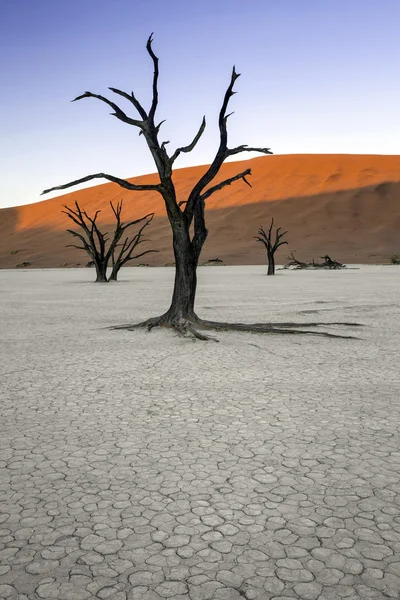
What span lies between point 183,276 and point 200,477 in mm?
6807

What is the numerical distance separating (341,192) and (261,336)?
7601 cm

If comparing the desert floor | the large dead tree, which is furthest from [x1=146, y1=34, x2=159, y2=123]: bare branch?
the desert floor

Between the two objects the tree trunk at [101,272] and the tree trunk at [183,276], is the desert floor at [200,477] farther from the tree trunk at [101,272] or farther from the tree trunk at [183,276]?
the tree trunk at [101,272]

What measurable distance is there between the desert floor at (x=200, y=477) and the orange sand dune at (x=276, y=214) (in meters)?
52.9

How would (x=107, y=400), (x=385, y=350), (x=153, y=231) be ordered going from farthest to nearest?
(x=153, y=231), (x=385, y=350), (x=107, y=400)

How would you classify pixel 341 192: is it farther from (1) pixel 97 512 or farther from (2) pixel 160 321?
(1) pixel 97 512

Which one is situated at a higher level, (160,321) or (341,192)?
(341,192)

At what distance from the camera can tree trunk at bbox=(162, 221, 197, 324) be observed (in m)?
10.0

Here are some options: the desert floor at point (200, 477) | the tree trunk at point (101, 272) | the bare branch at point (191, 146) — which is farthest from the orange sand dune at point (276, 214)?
the desert floor at point (200, 477)

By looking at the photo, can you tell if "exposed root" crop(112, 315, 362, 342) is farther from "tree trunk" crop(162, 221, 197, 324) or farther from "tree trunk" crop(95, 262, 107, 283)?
"tree trunk" crop(95, 262, 107, 283)

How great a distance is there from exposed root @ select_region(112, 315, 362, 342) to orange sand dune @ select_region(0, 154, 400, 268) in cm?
4874

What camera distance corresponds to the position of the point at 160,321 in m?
10.3

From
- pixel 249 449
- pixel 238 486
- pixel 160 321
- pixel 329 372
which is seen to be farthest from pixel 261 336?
pixel 238 486

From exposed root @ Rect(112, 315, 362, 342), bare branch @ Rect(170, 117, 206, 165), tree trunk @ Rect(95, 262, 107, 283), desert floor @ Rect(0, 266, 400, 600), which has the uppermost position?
bare branch @ Rect(170, 117, 206, 165)
